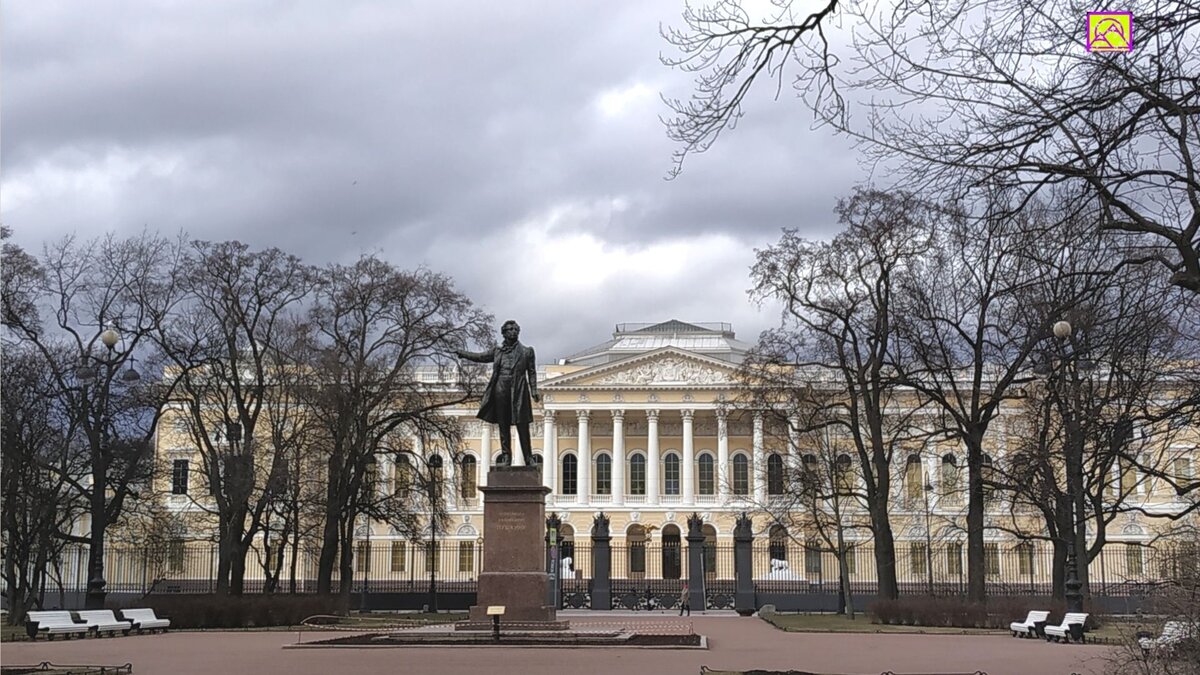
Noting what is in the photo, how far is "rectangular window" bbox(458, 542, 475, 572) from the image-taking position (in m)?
76.8

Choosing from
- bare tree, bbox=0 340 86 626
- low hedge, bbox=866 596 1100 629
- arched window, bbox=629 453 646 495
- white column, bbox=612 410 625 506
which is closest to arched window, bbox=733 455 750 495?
arched window, bbox=629 453 646 495

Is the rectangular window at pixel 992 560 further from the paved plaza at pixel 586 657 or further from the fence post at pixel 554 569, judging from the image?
the paved plaza at pixel 586 657

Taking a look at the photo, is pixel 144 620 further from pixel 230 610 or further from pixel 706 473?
pixel 706 473

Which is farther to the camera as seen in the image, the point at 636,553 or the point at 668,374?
the point at 668,374

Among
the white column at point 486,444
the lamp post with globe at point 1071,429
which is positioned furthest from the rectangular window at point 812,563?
the lamp post with globe at point 1071,429

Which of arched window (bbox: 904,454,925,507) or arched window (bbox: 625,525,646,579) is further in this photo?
arched window (bbox: 625,525,646,579)

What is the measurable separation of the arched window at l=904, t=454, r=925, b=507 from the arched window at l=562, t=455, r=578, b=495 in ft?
76.3

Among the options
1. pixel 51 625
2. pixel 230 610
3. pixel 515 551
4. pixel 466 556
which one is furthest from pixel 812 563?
pixel 51 625

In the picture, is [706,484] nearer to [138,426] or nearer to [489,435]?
[489,435]

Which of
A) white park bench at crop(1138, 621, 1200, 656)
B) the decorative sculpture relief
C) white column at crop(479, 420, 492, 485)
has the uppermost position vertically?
the decorative sculpture relief

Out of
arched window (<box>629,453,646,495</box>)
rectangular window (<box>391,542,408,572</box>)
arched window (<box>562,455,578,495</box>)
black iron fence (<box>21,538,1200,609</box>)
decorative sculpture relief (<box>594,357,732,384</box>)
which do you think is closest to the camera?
black iron fence (<box>21,538,1200,609</box>)

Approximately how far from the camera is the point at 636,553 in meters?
77.5

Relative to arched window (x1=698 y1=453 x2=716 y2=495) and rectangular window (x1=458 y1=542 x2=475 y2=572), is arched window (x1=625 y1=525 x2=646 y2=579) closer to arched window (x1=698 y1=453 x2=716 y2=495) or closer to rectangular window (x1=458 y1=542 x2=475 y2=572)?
arched window (x1=698 y1=453 x2=716 y2=495)

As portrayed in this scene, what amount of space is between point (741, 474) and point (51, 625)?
6074 cm
